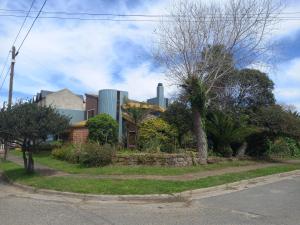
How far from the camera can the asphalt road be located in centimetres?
808

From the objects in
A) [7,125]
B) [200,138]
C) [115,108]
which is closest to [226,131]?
[200,138]

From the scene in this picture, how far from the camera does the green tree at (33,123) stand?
14.7m

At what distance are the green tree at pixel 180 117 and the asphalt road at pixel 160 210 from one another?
12177 millimetres

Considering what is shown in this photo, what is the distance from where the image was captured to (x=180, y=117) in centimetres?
2448

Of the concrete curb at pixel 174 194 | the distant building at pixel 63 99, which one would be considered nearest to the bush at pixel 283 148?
the concrete curb at pixel 174 194

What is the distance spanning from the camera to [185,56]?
1941 cm

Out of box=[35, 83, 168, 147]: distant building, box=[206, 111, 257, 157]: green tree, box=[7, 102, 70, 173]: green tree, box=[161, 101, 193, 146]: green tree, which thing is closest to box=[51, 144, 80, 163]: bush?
box=[35, 83, 168, 147]: distant building

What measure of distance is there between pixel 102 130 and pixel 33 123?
13.6 metres

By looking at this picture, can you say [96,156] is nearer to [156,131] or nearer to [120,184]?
[120,184]

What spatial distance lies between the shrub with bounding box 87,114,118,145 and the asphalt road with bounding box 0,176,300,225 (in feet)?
52.8

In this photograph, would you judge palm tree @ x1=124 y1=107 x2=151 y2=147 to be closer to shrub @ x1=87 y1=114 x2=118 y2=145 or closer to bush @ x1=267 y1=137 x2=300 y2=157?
shrub @ x1=87 y1=114 x2=118 y2=145

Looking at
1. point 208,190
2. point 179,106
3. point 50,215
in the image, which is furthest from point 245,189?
point 179,106

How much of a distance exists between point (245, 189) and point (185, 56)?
871 cm

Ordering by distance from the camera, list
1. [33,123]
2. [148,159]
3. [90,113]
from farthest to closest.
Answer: [90,113], [148,159], [33,123]
